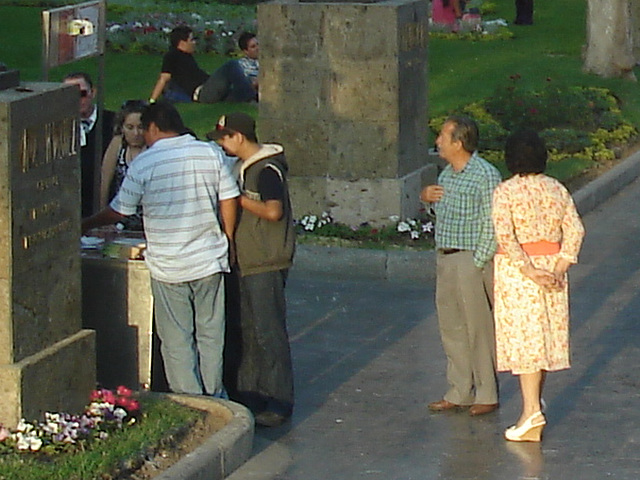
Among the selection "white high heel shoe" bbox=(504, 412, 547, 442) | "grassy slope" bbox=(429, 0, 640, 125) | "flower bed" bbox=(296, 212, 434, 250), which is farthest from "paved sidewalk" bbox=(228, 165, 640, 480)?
"grassy slope" bbox=(429, 0, 640, 125)

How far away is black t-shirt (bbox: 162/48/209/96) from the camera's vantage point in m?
18.1

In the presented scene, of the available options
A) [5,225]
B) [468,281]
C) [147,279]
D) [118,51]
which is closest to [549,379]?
[468,281]

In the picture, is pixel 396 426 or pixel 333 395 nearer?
pixel 396 426

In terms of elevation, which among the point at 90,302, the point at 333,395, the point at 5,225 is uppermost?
the point at 5,225

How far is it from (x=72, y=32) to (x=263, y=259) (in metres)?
2.07

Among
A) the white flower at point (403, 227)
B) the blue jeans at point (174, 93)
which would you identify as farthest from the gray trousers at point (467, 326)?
the blue jeans at point (174, 93)

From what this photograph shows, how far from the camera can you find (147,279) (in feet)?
26.2

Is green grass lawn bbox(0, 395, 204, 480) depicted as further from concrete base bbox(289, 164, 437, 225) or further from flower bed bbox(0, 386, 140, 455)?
concrete base bbox(289, 164, 437, 225)

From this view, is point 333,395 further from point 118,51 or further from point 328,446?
point 118,51

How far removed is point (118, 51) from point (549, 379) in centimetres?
1613

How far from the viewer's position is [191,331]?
782 centimetres

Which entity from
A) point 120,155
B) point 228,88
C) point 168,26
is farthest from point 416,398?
point 168,26

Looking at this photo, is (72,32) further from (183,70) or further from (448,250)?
(183,70)

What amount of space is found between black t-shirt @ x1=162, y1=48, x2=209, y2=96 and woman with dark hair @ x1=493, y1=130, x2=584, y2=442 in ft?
35.5
